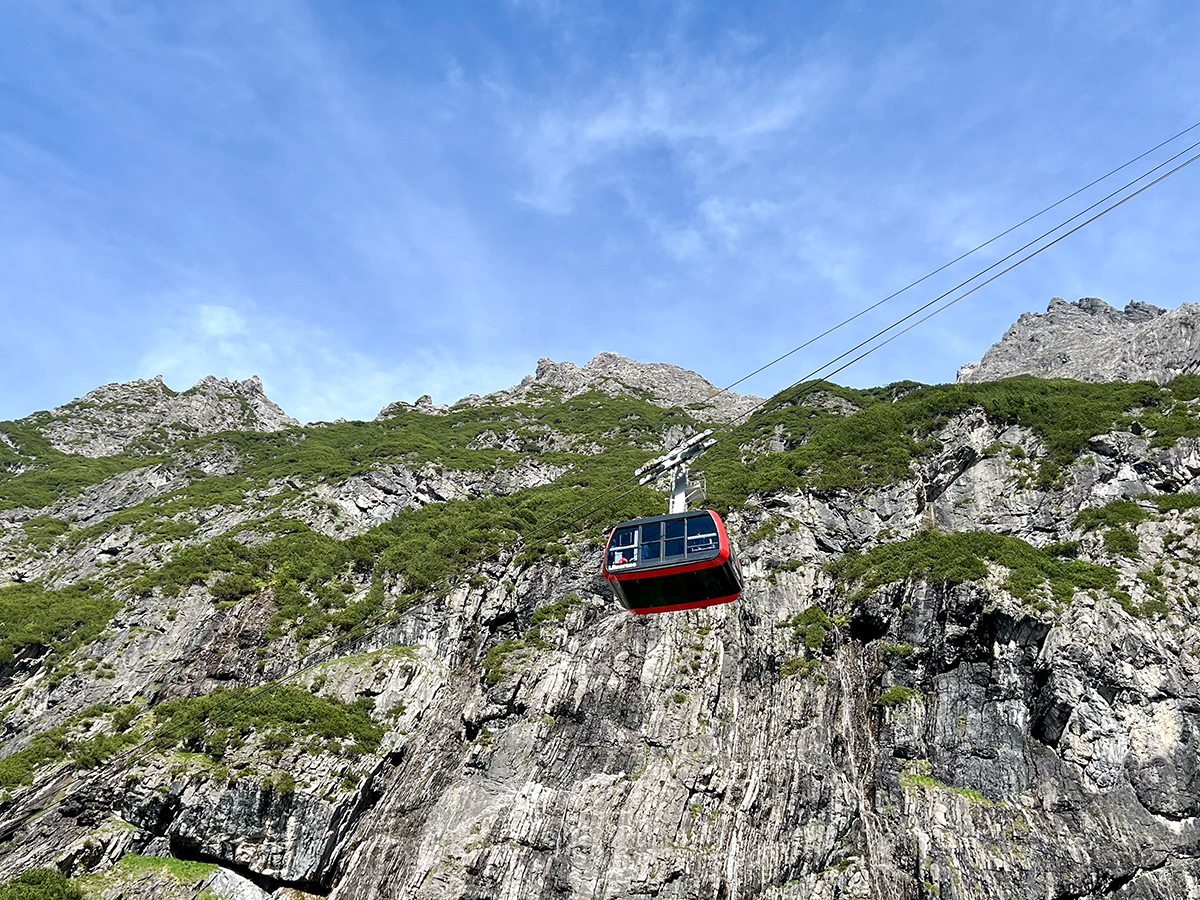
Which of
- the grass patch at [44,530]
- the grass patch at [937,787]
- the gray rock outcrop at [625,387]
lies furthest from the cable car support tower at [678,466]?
the gray rock outcrop at [625,387]

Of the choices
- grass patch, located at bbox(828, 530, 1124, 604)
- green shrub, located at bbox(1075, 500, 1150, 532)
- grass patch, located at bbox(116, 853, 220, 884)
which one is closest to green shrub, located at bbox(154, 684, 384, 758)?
grass patch, located at bbox(116, 853, 220, 884)

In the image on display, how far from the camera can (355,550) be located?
56.4 metres

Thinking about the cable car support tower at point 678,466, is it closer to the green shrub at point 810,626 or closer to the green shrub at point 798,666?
the green shrub at point 798,666

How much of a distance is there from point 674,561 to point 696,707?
19.0 m

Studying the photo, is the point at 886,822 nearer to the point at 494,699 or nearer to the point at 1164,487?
the point at 494,699

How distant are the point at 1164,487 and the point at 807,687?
90.1ft

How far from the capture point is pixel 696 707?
1561 inches

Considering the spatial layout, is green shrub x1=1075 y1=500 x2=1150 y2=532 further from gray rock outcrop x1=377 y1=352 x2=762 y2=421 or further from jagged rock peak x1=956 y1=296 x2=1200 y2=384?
gray rock outcrop x1=377 y1=352 x2=762 y2=421

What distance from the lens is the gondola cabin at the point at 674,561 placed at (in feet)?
78.1

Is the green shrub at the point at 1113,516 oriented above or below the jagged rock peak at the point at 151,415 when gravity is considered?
below

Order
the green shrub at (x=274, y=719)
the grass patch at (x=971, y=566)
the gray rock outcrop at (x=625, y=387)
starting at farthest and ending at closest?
the gray rock outcrop at (x=625, y=387), the grass patch at (x=971, y=566), the green shrub at (x=274, y=719)

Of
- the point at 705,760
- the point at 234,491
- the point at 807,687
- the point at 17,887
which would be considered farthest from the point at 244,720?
the point at 234,491

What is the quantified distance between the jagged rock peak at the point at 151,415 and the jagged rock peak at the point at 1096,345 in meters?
105

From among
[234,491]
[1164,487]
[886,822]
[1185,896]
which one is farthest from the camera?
[234,491]
